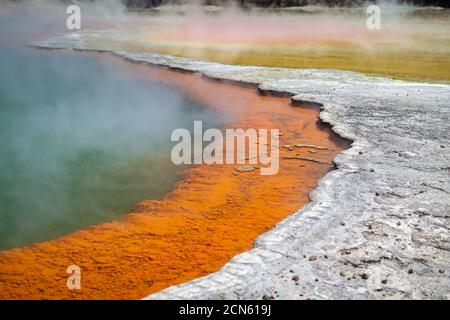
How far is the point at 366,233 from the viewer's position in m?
4.94

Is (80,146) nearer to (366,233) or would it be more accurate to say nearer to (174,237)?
(174,237)

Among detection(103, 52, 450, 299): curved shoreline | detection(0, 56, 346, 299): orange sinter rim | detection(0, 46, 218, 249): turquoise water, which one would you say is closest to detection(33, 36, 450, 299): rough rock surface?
detection(103, 52, 450, 299): curved shoreline

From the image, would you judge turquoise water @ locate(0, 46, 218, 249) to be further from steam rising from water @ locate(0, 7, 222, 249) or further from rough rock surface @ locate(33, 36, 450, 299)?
rough rock surface @ locate(33, 36, 450, 299)

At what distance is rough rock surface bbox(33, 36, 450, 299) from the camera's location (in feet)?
13.2

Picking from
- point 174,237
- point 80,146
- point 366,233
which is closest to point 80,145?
point 80,146

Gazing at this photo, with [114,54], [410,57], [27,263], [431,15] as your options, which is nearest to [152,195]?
[27,263]

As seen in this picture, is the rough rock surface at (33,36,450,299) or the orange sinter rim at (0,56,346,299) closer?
the rough rock surface at (33,36,450,299)

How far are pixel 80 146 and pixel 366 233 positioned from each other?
20.2 ft

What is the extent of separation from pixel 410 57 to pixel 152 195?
56.0 ft

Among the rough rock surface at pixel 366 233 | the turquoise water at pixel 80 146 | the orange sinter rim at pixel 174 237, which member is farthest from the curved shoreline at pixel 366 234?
the turquoise water at pixel 80 146

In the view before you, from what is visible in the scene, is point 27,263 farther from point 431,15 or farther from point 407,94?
point 431,15

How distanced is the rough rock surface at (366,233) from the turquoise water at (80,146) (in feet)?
7.69

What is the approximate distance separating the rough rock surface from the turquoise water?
7.69ft

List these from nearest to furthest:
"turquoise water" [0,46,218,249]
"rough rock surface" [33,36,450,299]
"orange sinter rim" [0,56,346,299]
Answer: "rough rock surface" [33,36,450,299] < "orange sinter rim" [0,56,346,299] < "turquoise water" [0,46,218,249]
